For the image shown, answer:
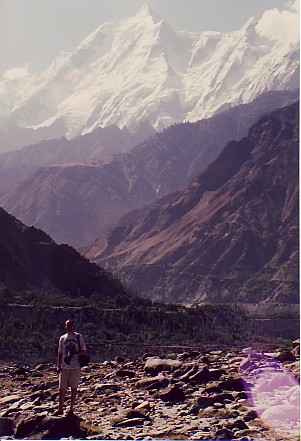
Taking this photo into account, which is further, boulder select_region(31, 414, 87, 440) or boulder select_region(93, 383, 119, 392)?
boulder select_region(93, 383, 119, 392)

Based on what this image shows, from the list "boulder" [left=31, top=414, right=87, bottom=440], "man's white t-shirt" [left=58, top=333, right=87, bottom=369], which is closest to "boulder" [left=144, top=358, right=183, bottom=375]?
"boulder" [left=31, top=414, right=87, bottom=440]

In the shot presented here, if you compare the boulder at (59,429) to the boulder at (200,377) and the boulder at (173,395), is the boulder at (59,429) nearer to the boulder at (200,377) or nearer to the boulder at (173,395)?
the boulder at (173,395)

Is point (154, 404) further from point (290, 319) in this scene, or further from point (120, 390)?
point (290, 319)

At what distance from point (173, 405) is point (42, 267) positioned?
58.7 m

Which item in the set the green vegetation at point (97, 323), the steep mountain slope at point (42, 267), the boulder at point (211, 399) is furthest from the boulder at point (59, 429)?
the steep mountain slope at point (42, 267)

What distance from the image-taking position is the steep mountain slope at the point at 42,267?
71.2 m

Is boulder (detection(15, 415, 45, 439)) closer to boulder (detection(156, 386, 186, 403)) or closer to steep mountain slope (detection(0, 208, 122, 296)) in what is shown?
boulder (detection(156, 386, 186, 403))

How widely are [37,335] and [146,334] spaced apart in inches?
418

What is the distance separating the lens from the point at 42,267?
76.2 metres

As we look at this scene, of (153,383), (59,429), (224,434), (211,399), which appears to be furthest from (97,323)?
(224,434)

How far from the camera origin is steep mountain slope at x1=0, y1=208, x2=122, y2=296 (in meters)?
71.2

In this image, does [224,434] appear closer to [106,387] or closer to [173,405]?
[173,405]

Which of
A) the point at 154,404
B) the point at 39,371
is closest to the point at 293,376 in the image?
the point at 154,404

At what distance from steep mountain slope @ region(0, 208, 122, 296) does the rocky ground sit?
46118 millimetres
